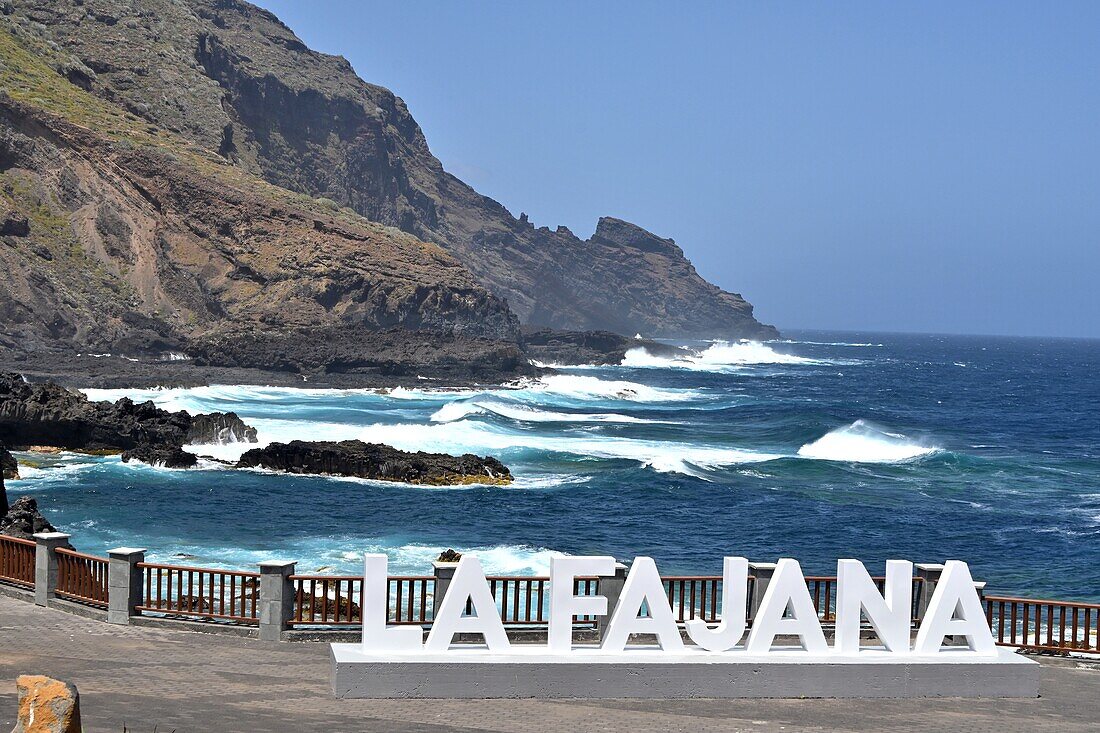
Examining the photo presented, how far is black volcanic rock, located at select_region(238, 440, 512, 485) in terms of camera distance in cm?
4106

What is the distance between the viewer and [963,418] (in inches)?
3071

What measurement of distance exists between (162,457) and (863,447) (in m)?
29.6

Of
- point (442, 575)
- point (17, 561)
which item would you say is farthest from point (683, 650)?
point (17, 561)

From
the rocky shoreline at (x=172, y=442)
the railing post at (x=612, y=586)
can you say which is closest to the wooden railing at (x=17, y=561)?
the railing post at (x=612, y=586)

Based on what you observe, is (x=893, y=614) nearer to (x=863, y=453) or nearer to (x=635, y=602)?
(x=635, y=602)

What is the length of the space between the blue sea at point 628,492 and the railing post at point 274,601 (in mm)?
11594

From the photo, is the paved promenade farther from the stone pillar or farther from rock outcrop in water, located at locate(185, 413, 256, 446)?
rock outcrop in water, located at locate(185, 413, 256, 446)

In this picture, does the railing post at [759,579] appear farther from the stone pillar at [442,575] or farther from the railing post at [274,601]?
the railing post at [274,601]

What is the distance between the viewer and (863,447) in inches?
2266

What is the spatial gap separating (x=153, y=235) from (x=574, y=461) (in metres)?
61.9

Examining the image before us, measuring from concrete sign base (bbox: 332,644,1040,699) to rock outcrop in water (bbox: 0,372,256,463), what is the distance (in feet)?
103

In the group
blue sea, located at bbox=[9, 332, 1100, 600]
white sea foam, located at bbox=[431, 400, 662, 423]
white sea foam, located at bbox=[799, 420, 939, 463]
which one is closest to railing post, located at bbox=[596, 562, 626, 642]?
blue sea, located at bbox=[9, 332, 1100, 600]

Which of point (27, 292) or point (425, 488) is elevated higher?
point (27, 292)

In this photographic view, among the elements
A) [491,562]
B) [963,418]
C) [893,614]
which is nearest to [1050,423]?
[963,418]
